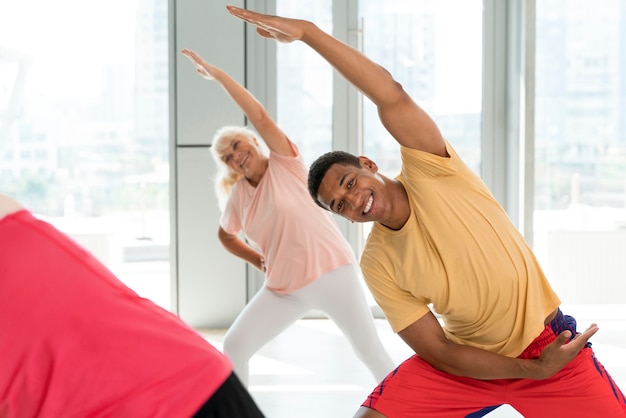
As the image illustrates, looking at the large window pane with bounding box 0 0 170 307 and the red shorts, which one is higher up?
the large window pane with bounding box 0 0 170 307

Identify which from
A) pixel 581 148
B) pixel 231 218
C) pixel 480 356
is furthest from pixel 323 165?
pixel 581 148

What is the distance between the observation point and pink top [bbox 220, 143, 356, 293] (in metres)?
3.08

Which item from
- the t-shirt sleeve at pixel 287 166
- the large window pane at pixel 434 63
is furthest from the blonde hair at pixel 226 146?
the large window pane at pixel 434 63

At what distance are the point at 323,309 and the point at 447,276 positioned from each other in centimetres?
114

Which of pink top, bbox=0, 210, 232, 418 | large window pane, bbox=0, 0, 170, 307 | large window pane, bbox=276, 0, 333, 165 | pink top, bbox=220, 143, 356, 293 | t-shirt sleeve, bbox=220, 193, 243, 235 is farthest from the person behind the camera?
large window pane, bbox=276, 0, 333, 165

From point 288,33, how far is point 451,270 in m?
0.73

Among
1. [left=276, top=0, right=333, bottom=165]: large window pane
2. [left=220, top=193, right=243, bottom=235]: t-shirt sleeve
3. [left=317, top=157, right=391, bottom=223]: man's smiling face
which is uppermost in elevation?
[left=276, top=0, right=333, bottom=165]: large window pane

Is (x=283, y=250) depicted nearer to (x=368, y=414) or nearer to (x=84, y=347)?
(x=368, y=414)

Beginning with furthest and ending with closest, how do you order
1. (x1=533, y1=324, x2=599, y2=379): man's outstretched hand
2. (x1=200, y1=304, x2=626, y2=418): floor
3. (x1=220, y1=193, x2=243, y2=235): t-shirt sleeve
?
1. (x1=200, y1=304, x2=626, y2=418): floor
2. (x1=220, y1=193, x2=243, y2=235): t-shirt sleeve
3. (x1=533, y1=324, x2=599, y2=379): man's outstretched hand

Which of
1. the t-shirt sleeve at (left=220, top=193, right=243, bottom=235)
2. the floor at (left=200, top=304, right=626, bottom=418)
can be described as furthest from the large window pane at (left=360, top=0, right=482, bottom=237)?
the t-shirt sleeve at (left=220, top=193, right=243, bottom=235)

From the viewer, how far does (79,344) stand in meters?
0.88

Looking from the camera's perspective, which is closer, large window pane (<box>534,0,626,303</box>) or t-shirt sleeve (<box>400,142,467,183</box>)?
t-shirt sleeve (<box>400,142,467,183</box>)

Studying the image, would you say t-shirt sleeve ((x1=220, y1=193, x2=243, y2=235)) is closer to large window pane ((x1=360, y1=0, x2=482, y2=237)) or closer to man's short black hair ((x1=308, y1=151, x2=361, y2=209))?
man's short black hair ((x1=308, y1=151, x2=361, y2=209))

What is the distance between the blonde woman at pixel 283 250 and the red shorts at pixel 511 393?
82cm
